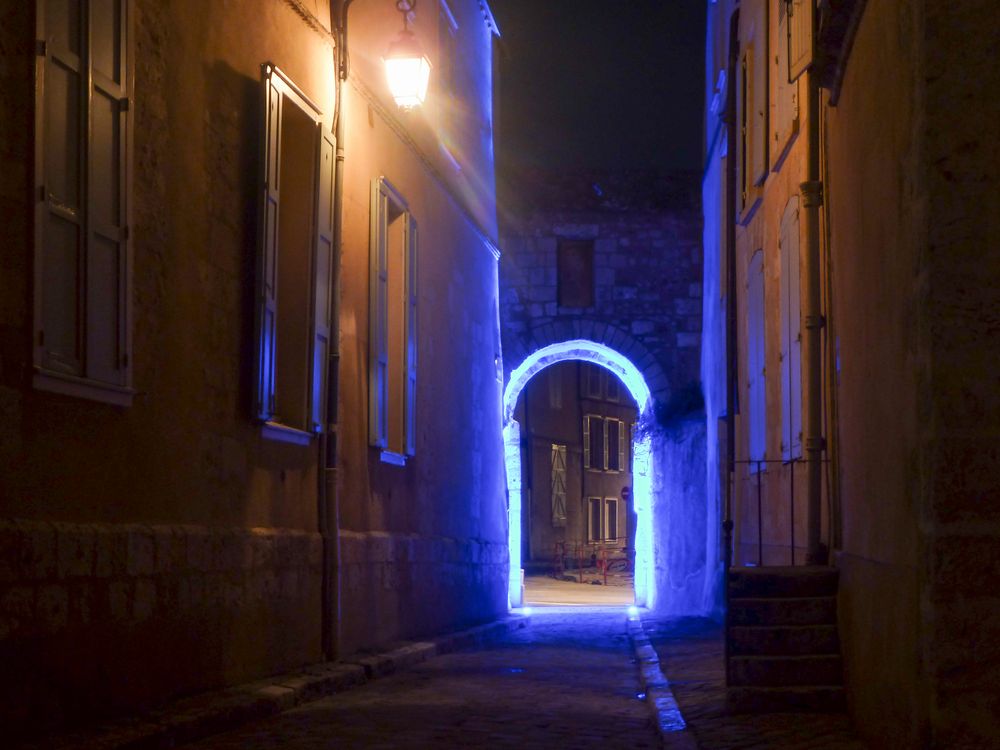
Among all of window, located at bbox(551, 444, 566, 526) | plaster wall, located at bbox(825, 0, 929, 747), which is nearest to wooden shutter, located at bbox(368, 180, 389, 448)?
plaster wall, located at bbox(825, 0, 929, 747)

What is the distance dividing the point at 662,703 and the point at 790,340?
281cm

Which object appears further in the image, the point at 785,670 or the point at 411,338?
the point at 411,338

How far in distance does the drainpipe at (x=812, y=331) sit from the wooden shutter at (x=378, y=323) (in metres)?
3.37

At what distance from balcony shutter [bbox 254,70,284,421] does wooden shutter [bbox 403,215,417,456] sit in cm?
338

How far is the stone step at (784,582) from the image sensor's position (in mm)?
7039

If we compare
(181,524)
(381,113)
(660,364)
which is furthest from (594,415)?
(181,524)

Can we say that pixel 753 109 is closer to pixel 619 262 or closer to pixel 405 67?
pixel 405 67

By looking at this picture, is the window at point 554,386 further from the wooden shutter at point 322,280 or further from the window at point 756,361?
the wooden shutter at point 322,280

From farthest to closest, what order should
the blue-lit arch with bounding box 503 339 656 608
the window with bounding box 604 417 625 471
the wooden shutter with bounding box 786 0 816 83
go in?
the window with bounding box 604 417 625 471
the blue-lit arch with bounding box 503 339 656 608
the wooden shutter with bounding box 786 0 816 83

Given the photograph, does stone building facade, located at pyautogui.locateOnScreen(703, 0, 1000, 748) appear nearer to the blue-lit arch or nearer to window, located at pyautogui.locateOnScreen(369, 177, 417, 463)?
window, located at pyautogui.locateOnScreen(369, 177, 417, 463)

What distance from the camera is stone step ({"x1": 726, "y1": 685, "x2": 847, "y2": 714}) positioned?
21.8 feet

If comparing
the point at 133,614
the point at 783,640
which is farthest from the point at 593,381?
the point at 133,614

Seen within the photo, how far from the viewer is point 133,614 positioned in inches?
234

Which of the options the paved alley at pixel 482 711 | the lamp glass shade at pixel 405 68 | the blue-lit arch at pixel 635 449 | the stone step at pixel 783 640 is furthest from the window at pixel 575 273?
the stone step at pixel 783 640
